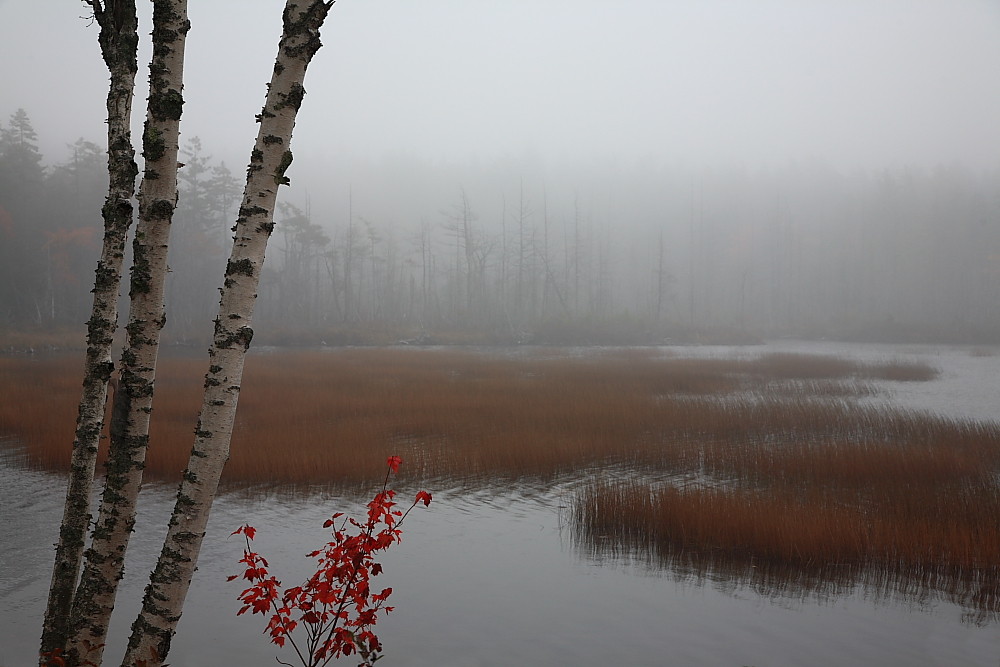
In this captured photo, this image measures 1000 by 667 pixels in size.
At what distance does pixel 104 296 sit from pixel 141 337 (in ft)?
1.88

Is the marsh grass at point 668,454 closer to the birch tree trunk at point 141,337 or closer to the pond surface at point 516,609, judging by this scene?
the pond surface at point 516,609

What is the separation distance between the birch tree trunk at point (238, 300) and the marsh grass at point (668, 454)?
5.54 metres

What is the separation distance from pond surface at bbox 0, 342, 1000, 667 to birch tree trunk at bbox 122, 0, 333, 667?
111 inches

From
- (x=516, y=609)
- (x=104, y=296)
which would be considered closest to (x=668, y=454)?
(x=516, y=609)

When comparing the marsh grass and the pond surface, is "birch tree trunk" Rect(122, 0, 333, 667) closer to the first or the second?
the pond surface

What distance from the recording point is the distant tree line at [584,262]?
45.3 metres

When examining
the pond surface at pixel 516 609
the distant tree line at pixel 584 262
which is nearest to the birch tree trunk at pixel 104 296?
the pond surface at pixel 516 609

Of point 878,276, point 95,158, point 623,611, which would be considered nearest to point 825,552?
point 623,611

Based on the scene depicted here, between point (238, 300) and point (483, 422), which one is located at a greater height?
point (238, 300)

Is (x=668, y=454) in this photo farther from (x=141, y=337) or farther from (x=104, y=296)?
(x=141, y=337)

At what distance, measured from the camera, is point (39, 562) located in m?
6.86

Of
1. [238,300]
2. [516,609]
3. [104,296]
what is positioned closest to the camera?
[238,300]

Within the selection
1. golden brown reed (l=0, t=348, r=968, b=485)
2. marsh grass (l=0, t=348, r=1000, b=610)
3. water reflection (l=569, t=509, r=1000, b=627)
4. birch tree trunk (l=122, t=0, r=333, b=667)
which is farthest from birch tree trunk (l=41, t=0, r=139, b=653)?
golden brown reed (l=0, t=348, r=968, b=485)

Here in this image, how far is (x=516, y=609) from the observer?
20.6 feet
